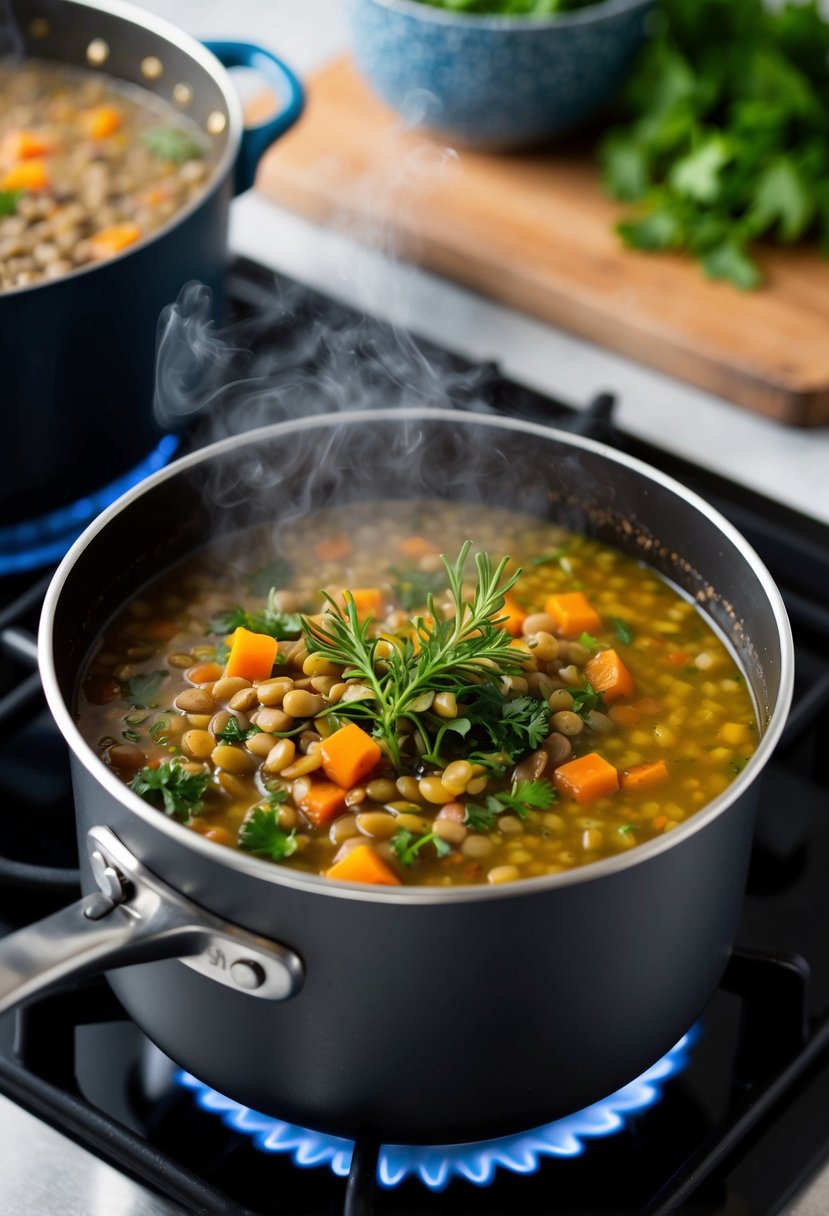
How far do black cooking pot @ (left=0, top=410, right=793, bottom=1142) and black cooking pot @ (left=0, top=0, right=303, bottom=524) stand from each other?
18.9 inches

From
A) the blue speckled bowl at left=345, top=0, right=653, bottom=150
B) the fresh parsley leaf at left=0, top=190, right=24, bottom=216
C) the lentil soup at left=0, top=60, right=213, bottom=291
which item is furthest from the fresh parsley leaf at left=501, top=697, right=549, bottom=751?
Answer: the blue speckled bowl at left=345, top=0, right=653, bottom=150

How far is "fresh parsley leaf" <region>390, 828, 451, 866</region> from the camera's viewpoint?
4.51 feet

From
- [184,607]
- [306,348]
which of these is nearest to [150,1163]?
[184,607]

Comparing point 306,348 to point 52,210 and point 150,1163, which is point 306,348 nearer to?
point 52,210

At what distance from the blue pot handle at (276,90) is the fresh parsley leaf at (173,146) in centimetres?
14

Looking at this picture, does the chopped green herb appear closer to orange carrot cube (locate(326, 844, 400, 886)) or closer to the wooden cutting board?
orange carrot cube (locate(326, 844, 400, 886))

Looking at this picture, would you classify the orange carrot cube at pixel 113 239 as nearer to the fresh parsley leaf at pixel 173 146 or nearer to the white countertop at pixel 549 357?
the fresh parsley leaf at pixel 173 146

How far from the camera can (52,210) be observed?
225 cm

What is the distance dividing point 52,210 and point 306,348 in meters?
0.44

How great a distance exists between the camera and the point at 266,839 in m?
1.37

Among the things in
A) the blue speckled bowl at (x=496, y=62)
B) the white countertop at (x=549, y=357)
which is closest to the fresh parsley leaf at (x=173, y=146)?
the white countertop at (x=549, y=357)

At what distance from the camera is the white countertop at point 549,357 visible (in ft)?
7.71

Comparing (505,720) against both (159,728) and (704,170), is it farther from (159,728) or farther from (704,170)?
(704,170)

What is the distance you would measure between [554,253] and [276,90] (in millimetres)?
588
